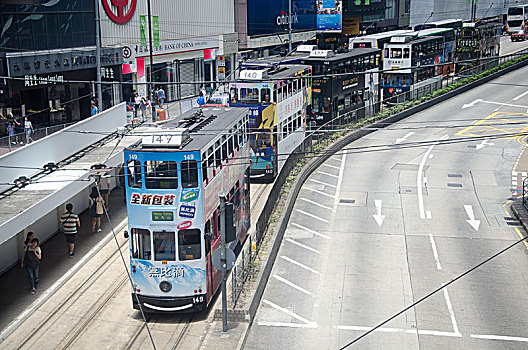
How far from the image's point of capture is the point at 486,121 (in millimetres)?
43031

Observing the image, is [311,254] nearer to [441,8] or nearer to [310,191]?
[310,191]

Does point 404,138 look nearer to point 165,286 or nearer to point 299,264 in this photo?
point 299,264

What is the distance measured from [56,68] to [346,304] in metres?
27.1

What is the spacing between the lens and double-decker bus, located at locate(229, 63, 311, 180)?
29.8 metres

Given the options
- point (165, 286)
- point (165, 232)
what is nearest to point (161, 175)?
point (165, 232)

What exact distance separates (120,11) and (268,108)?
22.0m

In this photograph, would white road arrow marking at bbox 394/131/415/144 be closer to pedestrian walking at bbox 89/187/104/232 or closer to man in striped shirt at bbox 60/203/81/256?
pedestrian walking at bbox 89/187/104/232

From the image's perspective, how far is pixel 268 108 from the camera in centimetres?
2978

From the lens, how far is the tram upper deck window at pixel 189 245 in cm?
1712

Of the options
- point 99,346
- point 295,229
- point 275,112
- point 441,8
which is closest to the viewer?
point 99,346

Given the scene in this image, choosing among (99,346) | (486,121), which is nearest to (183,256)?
(99,346)

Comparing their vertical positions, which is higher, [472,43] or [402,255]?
[472,43]

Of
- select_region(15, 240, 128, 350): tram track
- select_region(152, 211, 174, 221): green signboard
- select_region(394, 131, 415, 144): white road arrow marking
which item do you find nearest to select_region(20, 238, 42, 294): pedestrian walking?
select_region(15, 240, 128, 350): tram track

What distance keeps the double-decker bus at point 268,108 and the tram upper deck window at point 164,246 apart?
1139 cm
